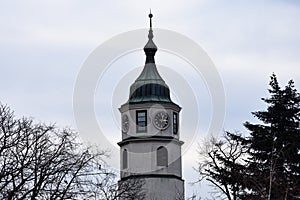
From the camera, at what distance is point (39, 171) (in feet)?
111

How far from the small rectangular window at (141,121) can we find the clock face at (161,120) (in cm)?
90

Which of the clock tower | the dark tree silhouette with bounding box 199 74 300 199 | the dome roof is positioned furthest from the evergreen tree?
the dome roof

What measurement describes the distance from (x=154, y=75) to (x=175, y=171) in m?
8.50

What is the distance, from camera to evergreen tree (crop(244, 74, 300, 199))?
42.6 metres

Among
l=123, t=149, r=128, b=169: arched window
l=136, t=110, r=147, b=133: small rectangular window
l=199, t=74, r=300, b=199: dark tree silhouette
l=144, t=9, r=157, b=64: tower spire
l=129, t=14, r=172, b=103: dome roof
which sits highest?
l=144, t=9, r=157, b=64: tower spire

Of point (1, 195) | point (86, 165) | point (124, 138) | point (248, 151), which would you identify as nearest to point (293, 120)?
point (248, 151)

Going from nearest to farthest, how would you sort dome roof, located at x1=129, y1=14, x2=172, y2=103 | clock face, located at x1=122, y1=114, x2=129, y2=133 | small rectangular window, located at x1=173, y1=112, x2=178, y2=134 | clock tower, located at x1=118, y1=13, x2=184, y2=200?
clock tower, located at x1=118, y1=13, x2=184, y2=200
clock face, located at x1=122, y1=114, x2=129, y2=133
small rectangular window, located at x1=173, y1=112, x2=178, y2=134
dome roof, located at x1=129, y1=14, x2=172, y2=103

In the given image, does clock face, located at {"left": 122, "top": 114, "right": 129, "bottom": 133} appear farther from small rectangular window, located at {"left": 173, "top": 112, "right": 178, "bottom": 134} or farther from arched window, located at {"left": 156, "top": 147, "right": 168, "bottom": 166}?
small rectangular window, located at {"left": 173, "top": 112, "right": 178, "bottom": 134}

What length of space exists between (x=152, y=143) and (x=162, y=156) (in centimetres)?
127

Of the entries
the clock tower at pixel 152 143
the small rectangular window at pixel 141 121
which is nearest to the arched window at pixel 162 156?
the clock tower at pixel 152 143

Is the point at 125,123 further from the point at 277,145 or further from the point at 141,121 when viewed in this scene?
the point at 277,145

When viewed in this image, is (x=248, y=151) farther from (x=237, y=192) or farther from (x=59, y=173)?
(x=59, y=173)

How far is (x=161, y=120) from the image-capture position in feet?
235

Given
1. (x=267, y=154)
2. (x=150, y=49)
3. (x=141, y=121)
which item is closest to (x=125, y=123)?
(x=141, y=121)
